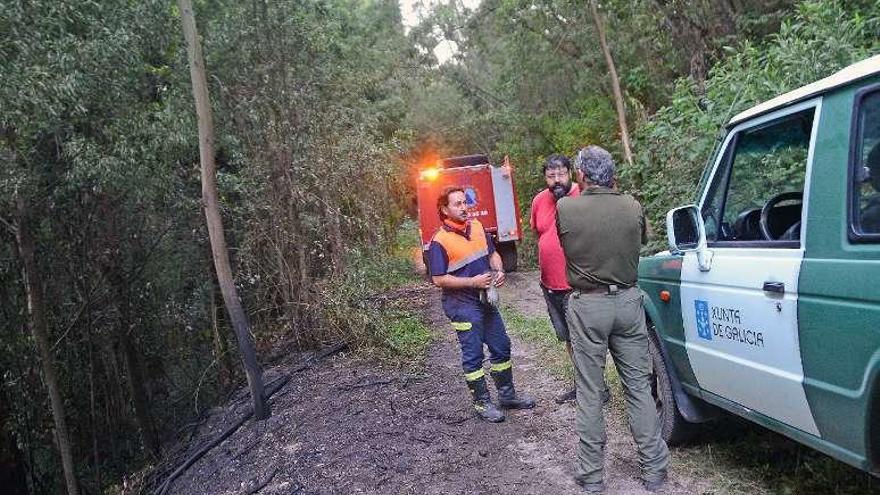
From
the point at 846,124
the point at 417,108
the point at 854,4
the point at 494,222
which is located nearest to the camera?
the point at 846,124

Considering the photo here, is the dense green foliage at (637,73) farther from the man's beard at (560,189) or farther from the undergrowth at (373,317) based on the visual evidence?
the undergrowth at (373,317)

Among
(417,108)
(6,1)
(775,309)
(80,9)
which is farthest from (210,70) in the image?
(417,108)

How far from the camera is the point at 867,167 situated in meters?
2.42

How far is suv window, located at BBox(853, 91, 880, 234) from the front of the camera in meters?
2.36

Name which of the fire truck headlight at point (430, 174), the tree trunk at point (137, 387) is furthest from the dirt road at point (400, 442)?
the fire truck headlight at point (430, 174)

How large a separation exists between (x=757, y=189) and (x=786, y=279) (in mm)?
960

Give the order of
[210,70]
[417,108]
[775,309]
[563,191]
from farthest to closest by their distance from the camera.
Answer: [417,108]
[210,70]
[563,191]
[775,309]

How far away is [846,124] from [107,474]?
14.3 meters

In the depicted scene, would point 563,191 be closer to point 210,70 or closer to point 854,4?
point 854,4

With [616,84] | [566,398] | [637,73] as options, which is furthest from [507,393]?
[637,73]

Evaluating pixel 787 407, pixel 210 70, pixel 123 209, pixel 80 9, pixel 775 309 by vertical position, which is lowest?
pixel 787 407

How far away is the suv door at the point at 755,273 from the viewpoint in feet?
9.07

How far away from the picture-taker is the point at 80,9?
8391 millimetres

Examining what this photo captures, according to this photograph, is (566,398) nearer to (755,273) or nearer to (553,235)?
(553,235)
